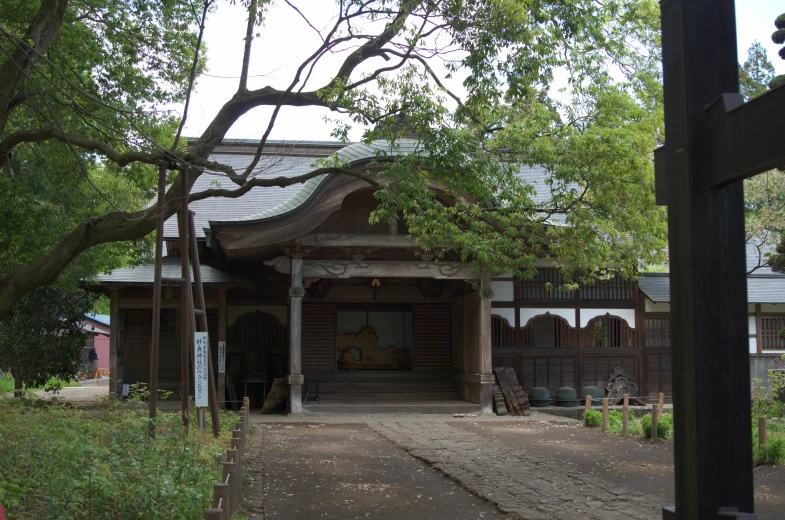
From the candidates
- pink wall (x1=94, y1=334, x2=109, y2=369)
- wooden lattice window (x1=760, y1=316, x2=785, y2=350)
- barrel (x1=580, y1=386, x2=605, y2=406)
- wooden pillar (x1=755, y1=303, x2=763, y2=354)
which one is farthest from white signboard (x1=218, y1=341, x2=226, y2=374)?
pink wall (x1=94, y1=334, x2=109, y2=369)

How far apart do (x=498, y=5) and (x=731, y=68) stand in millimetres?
6626

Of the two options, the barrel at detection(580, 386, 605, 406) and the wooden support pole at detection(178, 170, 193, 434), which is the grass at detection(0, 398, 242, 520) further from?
the barrel at detection(580, 386, 605, 406)

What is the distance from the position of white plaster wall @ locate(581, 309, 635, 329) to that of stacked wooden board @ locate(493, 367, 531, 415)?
2.66 metres

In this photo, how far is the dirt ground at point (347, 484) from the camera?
24.7 ft

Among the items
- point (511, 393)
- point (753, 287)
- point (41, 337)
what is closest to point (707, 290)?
point (511, 393)

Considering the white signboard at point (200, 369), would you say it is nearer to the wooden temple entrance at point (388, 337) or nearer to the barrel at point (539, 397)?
the wooden temple entrance at point (388, 337)

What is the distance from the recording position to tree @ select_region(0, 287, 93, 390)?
1888cm

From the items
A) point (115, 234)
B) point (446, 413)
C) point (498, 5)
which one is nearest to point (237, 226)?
point (115, 234)

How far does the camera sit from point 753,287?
20.9 metres

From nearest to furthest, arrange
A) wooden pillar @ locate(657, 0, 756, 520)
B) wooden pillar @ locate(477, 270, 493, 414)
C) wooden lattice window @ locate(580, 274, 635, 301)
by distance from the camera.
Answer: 1. wooden pillar @ locate(657, 0, 756, 520)
2. wooden pillar @ locate(477, 270, 493, 414)
3. wooden lattice window @ locate(580, 274, 635, 301)

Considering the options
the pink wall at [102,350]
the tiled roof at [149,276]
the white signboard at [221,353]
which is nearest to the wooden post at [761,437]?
the white signboard at [221,353]

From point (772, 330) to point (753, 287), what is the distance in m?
1.26

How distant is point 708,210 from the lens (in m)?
3.50

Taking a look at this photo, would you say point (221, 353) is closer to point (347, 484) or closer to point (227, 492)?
point (347, 484)
